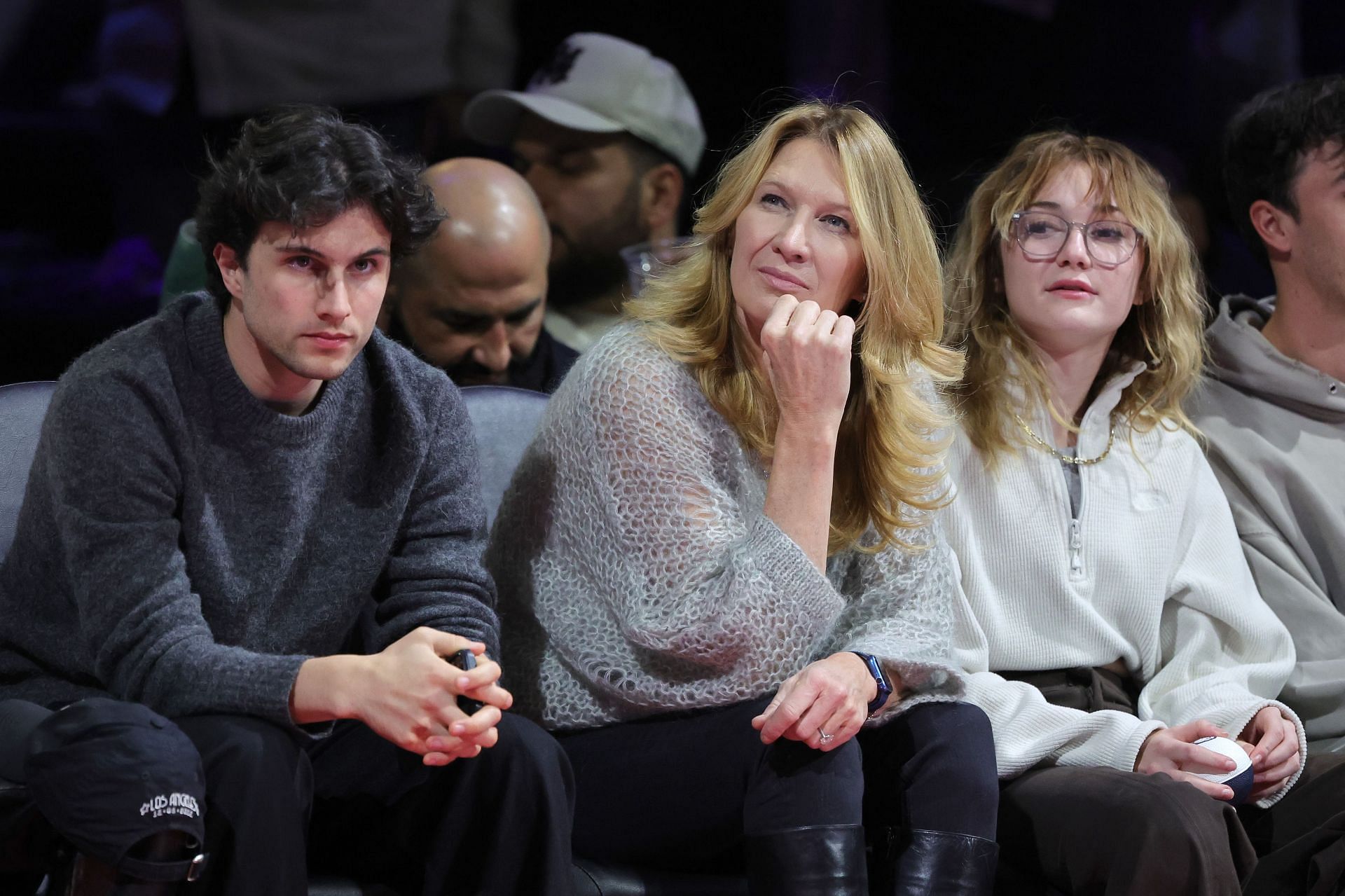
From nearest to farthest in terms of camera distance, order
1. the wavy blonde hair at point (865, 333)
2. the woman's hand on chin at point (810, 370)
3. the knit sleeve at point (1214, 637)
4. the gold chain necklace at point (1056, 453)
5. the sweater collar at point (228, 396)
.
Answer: the sweater collar at point (228, 396) < the woman's hand on chin at point (810, 370) < the wavy blonde hair at point (865, 333) < the knit sleeve at point (1214, 637) < the gold chain necklace at point (1056, 453)

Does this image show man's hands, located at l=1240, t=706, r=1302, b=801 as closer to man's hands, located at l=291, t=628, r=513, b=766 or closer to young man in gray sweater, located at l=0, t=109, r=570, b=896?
young man in gray sweater, located at l=0, t=109, r=570, b=896

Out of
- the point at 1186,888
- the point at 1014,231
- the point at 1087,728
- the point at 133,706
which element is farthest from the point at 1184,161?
the point at 133,706

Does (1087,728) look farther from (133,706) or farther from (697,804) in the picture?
(133,706)

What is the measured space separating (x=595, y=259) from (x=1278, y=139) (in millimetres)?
1355

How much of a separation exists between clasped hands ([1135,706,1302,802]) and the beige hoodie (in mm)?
185

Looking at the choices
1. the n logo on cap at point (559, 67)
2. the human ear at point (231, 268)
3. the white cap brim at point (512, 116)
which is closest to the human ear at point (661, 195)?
the white cap brim at point (512, 116)

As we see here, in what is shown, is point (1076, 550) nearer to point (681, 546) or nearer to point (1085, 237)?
point (1085, 237)

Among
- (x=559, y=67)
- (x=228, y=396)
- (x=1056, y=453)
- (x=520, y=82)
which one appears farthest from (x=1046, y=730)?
(x=520, y=82)

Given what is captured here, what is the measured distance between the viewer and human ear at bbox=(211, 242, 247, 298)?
5.38 ft

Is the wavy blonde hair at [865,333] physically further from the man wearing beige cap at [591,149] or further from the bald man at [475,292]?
the man wearing beige cap at [591,149]

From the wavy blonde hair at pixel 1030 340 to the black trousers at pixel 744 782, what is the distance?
0.53 metres

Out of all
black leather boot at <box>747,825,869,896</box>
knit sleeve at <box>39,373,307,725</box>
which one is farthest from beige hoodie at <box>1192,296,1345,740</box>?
knit sleeve at <box>39,373,307,725</box>

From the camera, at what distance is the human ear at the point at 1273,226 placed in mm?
2414

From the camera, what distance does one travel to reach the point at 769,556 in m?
1.68
